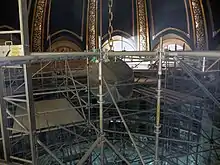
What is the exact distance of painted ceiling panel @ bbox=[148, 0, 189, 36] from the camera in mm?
9684

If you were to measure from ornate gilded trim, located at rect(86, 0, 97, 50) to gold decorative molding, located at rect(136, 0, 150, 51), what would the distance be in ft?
5.76

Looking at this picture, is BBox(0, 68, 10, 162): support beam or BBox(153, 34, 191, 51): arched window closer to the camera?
BBox(0, 68, 10, 162): support beam

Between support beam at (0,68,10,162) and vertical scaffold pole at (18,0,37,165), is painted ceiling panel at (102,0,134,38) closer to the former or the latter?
vertical scaffold pole at (18,0,37,165)

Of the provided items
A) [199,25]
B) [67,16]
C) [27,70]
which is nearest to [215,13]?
[199,25]

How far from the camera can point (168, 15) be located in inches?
392

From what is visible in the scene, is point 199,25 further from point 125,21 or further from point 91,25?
point 91,25

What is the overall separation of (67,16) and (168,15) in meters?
3.98

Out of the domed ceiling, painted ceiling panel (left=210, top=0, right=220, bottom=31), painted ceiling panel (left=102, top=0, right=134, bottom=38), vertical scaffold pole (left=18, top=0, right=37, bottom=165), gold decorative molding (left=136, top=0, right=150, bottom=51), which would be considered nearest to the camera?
vertical scaffold pole (left=18, top=0, right=37, bottom=165)

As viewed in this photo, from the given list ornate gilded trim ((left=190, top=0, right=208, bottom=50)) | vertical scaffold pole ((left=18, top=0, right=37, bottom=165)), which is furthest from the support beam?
ornate gilded trim ((left=190, top=0, right=208, bottom=50))

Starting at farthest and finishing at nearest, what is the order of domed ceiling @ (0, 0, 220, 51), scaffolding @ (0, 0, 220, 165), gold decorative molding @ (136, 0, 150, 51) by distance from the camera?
gold decorative molding @ (136, 0, 150, 51) → domed ceiling @ (0, 0, 220, 51) → scaffolding @ (0, 0, 220, 165)

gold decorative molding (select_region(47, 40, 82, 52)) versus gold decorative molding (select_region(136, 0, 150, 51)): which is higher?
gold decorative molding (select_region(136, 0, 150, 51))

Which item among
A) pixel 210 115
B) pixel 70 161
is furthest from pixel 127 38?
pixel 70 161

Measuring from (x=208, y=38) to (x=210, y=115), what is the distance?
4.47m

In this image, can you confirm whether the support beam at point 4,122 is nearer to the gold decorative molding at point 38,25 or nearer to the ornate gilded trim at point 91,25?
the gold decorative molding at point 38,25
